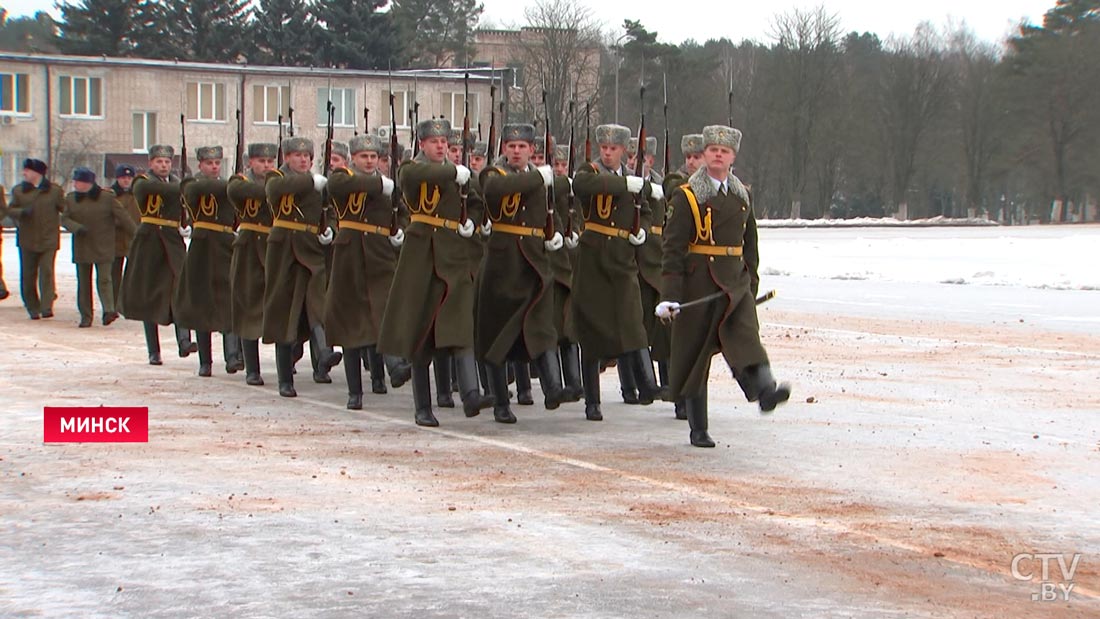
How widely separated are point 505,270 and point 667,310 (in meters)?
1.69

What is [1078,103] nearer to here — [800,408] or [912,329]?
[912,329]

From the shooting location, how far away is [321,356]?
1395cm

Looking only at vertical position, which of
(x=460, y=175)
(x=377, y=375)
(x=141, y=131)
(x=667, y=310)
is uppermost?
(x=141, y=131)

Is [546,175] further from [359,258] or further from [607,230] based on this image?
[359,258]

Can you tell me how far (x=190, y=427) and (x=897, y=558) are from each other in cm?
552

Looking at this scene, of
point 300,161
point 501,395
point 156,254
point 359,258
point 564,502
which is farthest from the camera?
point 156,254

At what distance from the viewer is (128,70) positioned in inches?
2662

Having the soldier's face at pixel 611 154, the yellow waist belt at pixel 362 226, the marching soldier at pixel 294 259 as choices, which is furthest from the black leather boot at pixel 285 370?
the soldier's face at pixel 611 154

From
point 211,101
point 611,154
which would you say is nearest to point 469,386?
point 611,154

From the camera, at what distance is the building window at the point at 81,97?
6700cm

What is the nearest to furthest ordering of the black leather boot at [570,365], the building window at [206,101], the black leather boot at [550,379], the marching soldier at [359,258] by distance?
the black leather boot at [550,379] → the black leather boot at [570,365] → the marching soldier at [359,258] → the building window at [206,101]

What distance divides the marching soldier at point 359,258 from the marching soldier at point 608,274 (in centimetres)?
149

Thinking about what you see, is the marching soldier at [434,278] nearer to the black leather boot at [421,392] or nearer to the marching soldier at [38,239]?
the black leather boot at [421,392]

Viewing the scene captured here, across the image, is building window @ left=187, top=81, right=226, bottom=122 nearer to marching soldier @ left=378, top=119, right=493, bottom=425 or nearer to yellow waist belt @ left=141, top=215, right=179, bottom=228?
yellow waist belt @ left=141, top=215, right=179, bottom=228
